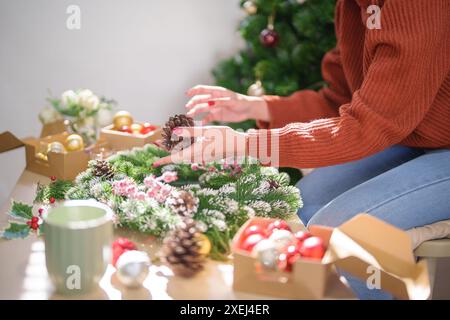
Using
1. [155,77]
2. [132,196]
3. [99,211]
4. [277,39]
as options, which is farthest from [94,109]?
[155,77]

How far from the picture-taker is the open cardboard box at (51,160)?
3.71 feet

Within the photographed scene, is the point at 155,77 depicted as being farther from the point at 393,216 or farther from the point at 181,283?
the point at 181,283

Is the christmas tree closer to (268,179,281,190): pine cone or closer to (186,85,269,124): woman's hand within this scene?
(186,85,269,124): woman's hand

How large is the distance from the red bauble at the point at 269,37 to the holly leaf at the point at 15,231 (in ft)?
4.14

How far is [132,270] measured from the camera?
2.25 ft

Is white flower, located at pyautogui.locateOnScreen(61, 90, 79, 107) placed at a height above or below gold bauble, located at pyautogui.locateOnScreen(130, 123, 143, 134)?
above

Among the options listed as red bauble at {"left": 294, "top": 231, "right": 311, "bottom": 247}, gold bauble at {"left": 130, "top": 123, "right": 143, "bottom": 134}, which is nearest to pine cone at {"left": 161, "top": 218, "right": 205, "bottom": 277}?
red bauble at {"left": 294, "top": 231, "right": 311, "bottom": 247}

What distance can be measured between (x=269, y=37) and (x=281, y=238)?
1.29m

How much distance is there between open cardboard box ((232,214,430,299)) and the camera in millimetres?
669

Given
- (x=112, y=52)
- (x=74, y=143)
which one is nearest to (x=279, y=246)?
(x=74, y=143)

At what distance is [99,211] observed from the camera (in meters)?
0.71

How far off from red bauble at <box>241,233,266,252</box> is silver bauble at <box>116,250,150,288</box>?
5.0 inches

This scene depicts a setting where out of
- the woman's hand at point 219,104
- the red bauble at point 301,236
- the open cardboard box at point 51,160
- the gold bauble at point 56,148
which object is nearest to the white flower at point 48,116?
the open cardboard box at point 51,160
